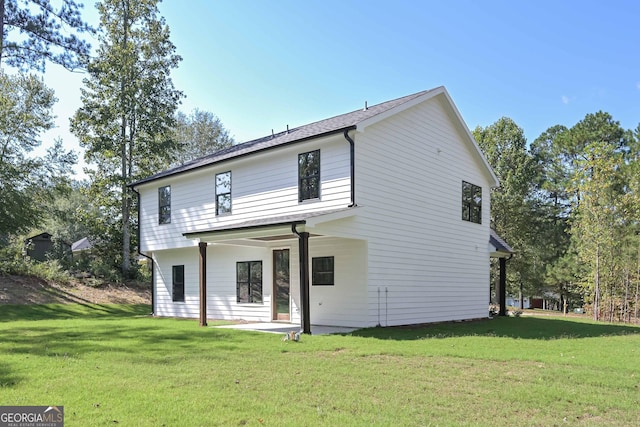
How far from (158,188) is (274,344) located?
11.4 m

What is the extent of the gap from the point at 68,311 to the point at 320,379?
16.1 meters

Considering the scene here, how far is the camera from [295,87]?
17.6 meters

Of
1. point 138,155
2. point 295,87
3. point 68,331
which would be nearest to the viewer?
point 68,331

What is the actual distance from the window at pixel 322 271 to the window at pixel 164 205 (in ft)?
23.1

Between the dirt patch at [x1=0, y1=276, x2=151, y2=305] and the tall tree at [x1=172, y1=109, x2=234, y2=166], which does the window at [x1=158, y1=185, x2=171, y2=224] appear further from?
the tall tree at [x1=172, y1=109, x2=234, y2=166]

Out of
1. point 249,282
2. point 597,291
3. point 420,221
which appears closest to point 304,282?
point 249,282

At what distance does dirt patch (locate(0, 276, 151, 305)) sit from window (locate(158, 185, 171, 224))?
5959mm

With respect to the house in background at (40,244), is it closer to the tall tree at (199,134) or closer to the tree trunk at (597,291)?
the tall tree at (199,134)

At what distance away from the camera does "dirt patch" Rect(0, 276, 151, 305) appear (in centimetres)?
1948

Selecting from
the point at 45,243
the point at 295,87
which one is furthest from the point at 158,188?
the point at 45,243

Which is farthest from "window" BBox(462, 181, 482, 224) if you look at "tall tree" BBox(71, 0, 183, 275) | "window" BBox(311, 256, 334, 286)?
"tall tree" BBox(71, 0, 183, 275)

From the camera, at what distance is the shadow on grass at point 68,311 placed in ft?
55.1

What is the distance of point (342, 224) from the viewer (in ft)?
38.0

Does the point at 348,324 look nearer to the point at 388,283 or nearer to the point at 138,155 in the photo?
the point at 388,283
